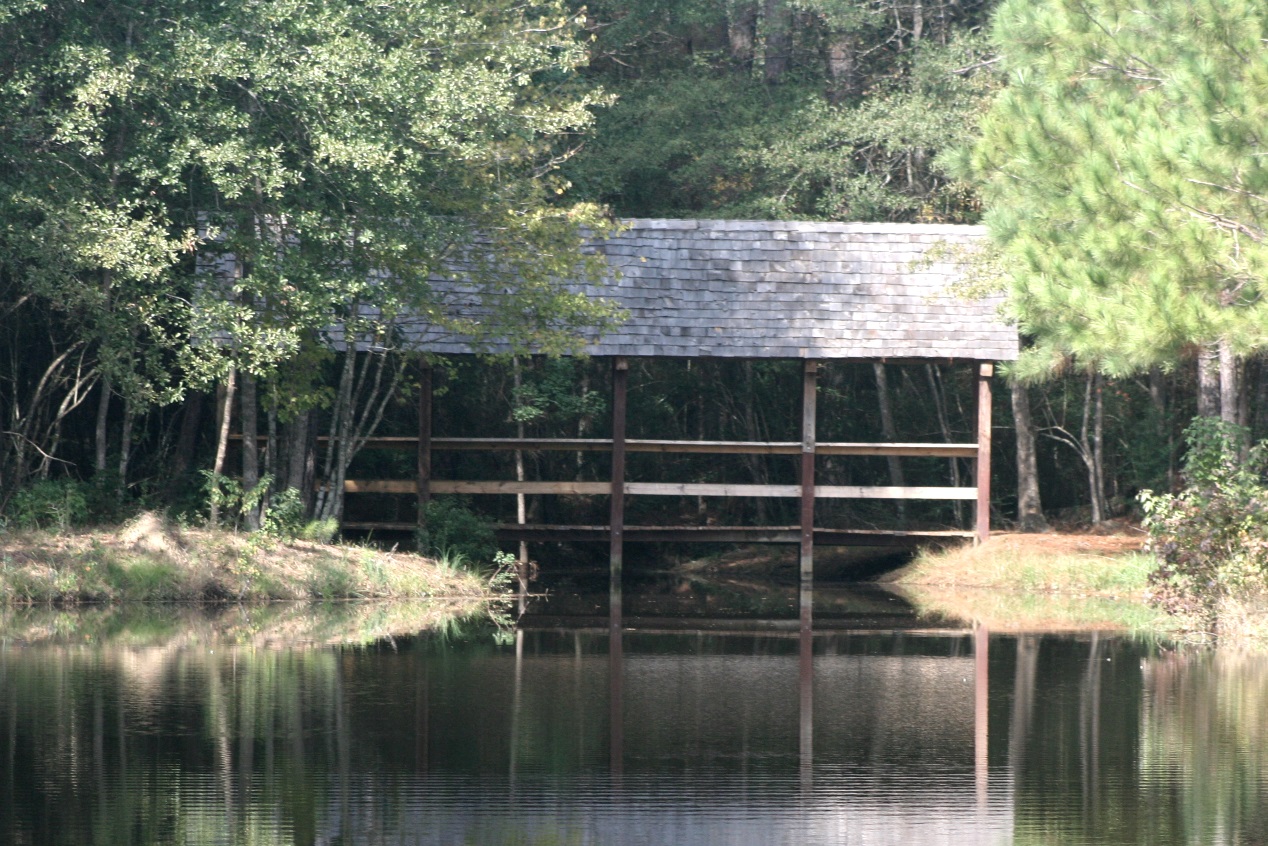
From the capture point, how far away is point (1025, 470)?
2267cm

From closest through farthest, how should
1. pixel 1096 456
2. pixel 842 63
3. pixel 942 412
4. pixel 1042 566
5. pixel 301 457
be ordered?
pixel 301 457, pixel 1042 566, pixel 1096 456, pixel 942 412, pixel 842 63

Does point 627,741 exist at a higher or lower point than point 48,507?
lower

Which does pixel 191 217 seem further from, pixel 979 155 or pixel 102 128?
pixel 979 155

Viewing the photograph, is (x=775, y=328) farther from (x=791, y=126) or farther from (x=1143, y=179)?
(x=1143, y=179)

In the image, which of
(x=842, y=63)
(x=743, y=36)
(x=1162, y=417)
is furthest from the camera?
(x=743, y=36)

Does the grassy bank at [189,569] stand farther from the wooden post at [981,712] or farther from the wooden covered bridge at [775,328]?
the wooden post at [981,712]

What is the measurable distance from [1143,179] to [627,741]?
6.24 m

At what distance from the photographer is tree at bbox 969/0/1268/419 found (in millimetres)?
11797

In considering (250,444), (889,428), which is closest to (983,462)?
(889,428)

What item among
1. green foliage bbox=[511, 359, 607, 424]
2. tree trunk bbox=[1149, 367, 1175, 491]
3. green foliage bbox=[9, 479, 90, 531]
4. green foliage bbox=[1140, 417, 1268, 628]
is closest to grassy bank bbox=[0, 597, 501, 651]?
green foliage bbox=[9, 479, 90, 531]

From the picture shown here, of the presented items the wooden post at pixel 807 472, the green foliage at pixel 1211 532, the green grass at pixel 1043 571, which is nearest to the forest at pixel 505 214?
the green foliage at pixel 1211 532

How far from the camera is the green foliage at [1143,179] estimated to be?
11.8 meters

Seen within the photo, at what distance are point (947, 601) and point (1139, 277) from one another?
6.22 m

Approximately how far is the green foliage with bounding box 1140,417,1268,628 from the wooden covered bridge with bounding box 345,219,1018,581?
4284 mm
